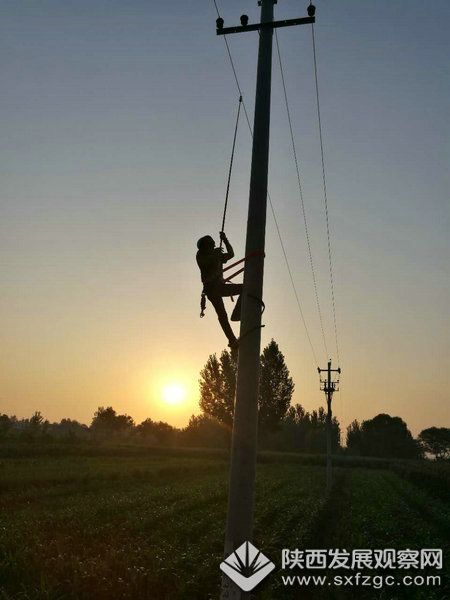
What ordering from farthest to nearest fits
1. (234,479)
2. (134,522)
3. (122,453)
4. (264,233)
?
(122,453) < (134,522) < (264,233) < (234,479)

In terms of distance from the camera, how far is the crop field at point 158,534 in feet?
33.3

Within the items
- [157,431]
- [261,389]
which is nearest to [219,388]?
[261,389]

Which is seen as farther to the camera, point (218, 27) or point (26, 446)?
point (26, 446)

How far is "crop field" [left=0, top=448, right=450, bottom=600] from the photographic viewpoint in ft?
33.3

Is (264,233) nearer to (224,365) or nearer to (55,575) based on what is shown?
(55,575)

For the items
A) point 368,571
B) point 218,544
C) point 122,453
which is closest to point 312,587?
point 368,571

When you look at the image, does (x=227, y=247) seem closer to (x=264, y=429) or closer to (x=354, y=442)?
(x=264, y=429)

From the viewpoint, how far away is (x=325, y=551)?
14.3 meters

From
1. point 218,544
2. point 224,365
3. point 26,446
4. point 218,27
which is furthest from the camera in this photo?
point 224,365

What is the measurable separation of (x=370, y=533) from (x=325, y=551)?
4825 millimetres

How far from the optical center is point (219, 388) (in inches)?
2682

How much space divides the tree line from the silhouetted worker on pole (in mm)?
51784

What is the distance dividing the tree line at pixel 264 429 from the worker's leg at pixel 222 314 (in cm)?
5140

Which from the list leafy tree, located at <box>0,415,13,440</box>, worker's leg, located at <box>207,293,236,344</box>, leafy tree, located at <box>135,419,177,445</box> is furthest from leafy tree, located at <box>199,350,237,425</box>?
worker's leg, located at <box>207,293,236,344</box>
